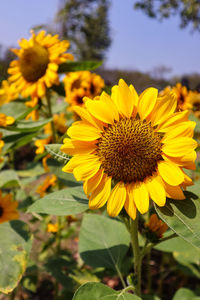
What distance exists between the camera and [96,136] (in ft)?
2.79

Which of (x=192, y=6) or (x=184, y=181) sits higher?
(x=192, y=6)

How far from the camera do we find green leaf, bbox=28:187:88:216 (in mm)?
894

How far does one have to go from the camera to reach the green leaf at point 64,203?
0.89m

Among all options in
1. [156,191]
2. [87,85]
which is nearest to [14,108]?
[87,85]

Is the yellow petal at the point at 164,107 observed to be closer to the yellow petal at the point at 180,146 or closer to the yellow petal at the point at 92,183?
the yellow petal at the point at 180,146

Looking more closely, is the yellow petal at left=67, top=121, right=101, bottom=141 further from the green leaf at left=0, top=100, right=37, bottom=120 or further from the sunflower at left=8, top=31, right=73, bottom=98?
the green leaf at left=0, top=100, right=37, bottom=120

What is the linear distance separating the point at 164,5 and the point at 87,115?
12.1 meters

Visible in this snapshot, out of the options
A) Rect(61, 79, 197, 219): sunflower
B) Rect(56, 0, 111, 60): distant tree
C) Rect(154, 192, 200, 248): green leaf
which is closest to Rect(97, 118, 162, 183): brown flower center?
Rect(61, 79, 197, 219): sunflower

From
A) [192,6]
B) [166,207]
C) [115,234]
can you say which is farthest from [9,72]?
[192,6]

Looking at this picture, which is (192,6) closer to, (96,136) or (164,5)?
(164,5)

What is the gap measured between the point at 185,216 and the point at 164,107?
0.29 meters

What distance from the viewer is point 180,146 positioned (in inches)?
29.6

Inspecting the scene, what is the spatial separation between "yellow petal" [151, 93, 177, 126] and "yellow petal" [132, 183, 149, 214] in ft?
0.59

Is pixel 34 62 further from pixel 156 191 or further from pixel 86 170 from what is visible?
pixel 156 191
